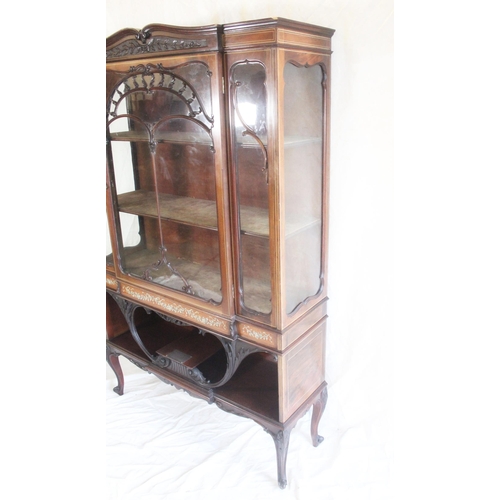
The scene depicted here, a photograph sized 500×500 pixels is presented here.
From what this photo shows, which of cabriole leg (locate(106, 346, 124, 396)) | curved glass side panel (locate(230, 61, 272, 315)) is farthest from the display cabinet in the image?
cabriole leg (locate(106, 346, 124, 396))

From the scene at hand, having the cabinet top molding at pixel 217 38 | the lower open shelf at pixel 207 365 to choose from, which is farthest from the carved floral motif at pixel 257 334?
the cabinet top molding at pixel 217 38

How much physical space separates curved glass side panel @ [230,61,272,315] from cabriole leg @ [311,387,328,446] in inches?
20.4

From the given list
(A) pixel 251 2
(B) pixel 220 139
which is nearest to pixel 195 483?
(B) pixel 220 139

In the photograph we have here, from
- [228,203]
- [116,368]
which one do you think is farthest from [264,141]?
[116,368]

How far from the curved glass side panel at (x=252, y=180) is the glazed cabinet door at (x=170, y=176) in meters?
0.05

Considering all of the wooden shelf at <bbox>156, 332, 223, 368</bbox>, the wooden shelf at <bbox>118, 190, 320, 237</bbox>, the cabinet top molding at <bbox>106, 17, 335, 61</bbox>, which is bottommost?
the wooden shelf at <bbox>156, 332, 223, 368</bbox>

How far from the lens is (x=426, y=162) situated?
446mm

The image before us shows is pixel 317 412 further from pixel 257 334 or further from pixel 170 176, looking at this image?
pixel 170 176

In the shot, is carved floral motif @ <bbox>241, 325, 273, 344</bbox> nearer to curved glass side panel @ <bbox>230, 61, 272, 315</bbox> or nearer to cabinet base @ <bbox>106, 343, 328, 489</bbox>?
curved glass side panel @ <bbox>230, 61, 272, 315</bbox>

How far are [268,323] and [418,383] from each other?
2.89ft

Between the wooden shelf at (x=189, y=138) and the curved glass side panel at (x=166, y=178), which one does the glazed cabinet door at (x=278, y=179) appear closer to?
the wooden shelf at (x=189, y=138)

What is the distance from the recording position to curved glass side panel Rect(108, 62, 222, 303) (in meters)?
1.34

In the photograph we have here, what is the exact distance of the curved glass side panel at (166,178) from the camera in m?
1.34

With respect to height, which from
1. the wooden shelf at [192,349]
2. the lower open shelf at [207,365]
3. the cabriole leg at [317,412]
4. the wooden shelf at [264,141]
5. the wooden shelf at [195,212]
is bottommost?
the cabriole leg at [317,412]
